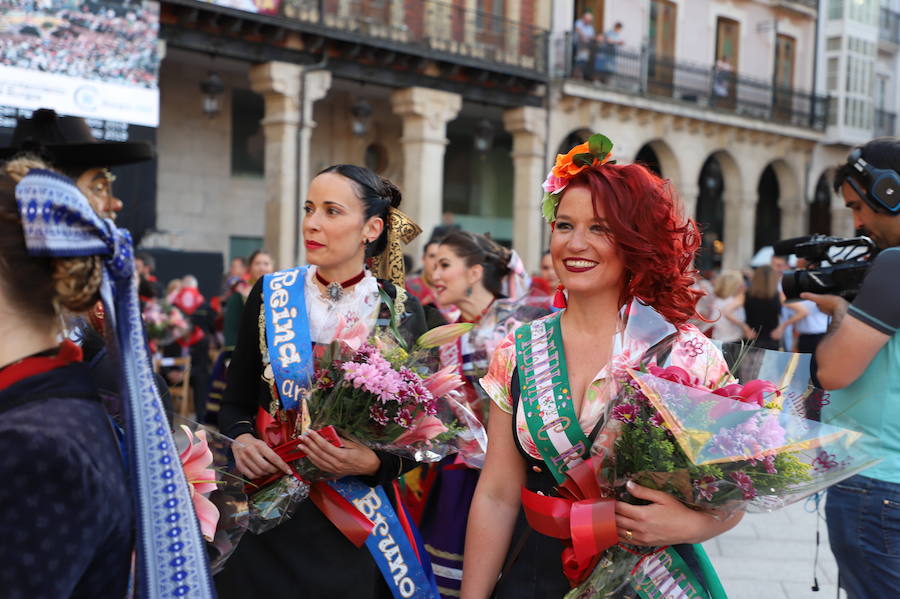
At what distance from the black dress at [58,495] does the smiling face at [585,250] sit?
1159 millimetres

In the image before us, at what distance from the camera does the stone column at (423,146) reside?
17266 mm

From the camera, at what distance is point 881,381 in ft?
8.42

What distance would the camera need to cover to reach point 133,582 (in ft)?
4.90

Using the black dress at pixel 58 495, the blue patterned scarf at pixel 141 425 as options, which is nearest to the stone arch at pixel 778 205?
the blue patterned scarf at pixel 141 425

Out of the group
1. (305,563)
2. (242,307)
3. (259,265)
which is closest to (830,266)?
(305,563)

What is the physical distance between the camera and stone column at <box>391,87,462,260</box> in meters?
17.3

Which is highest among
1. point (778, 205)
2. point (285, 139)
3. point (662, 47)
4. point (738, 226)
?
point (662, 47)

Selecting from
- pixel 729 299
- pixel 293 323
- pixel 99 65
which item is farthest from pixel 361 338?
pixel 99 65

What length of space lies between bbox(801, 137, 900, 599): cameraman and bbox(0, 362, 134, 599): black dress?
1856mm

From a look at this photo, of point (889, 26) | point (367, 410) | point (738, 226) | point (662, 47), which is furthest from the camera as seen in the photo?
point (889, 26)

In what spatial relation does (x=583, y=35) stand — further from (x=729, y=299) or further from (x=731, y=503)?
(x=731, y=503)

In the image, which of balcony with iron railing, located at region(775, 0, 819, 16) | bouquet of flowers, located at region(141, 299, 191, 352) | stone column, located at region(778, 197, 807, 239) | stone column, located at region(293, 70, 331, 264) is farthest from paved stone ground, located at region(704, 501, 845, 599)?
balcony with iron railing, located at region(775, 0, 819, 16)

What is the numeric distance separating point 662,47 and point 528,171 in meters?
5.84

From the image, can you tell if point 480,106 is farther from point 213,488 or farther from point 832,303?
point 213,488
